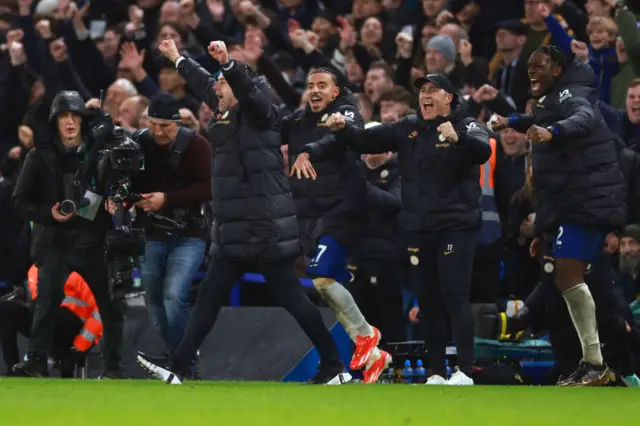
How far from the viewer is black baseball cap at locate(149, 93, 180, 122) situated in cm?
1275

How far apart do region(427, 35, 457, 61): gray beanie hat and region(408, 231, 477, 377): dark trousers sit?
3922 mm

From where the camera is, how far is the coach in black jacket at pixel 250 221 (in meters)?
11.2

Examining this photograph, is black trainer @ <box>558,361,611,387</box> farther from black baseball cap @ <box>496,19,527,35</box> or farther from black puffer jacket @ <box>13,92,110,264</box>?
black baseball cap @ <box>496,19,527,35</box>

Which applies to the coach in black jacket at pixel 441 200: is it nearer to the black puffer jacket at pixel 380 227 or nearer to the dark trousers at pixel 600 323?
Answer: the dark trousers at pixel 600 323

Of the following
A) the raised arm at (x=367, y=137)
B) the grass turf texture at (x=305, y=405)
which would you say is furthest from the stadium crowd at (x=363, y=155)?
the grass turf texture at (x=305, y=405)

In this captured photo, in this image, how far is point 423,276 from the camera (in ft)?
38.6

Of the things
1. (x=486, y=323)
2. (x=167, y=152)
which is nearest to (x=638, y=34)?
(x=486, y=323)

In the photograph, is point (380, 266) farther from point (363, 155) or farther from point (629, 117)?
point (629, 117)

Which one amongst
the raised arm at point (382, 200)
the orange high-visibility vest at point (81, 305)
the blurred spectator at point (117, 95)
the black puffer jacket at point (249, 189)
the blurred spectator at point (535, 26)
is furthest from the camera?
the blurred spectator at point (117, 95)

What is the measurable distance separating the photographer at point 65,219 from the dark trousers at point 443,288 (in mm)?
2703

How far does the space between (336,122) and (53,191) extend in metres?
2.59

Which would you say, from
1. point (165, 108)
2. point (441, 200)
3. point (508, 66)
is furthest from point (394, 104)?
point (441, 200)

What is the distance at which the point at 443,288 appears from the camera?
11555 millimetres

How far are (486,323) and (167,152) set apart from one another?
3035mm
